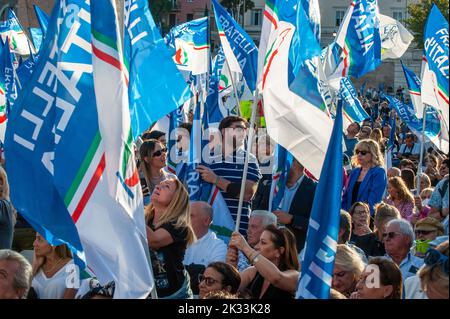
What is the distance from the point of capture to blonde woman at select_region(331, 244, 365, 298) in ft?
19.6

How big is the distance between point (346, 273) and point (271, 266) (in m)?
0.47

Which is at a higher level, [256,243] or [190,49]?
[190,49]

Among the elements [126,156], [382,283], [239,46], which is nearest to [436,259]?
[382,283]

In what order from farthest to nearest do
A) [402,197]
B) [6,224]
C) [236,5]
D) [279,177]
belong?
[236,5] → [402,197] → [279,177] → [6,224]

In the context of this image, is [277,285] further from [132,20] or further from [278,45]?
[132,20]

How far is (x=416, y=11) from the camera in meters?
62.5

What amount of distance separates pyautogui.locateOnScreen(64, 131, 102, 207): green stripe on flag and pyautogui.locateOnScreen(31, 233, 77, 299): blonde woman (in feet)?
2.26

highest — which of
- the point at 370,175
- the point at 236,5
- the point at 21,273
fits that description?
the point at 21,273

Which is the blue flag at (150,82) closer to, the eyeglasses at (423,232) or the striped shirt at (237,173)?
the striped shirt at (237,173)

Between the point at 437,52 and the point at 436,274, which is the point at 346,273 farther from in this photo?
the point at 437,52

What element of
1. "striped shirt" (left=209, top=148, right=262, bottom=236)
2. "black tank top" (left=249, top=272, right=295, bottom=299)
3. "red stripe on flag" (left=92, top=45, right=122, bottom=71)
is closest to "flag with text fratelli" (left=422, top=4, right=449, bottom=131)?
"striped shirt" (left=209, top=148, right=262, bottom=236)

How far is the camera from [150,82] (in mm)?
7121

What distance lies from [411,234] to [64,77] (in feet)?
8.15
